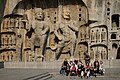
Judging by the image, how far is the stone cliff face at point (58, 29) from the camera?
19.8 metres

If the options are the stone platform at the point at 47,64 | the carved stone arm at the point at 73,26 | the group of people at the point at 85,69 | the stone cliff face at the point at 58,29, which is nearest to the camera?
the group of people at the point at 85,69

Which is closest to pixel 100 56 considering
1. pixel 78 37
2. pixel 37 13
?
pixel 78 37

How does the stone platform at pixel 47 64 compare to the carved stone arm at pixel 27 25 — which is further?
the carved stone arm at pixel 27 25

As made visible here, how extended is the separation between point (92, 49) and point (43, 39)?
3.32 m

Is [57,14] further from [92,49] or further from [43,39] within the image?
[92,49]

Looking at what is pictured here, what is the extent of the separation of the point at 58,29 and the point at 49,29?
0.61 meters

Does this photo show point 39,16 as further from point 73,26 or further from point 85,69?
point 85,69

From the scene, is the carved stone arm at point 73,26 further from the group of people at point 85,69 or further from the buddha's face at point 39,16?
the group of people at point 85,69

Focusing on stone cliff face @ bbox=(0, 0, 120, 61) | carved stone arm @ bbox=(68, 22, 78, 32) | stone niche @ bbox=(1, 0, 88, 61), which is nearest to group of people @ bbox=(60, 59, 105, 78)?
stone cliff face @ bbox=(0, 0, 120, 61)

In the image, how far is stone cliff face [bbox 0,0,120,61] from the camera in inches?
780

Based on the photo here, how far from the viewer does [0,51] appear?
2162cm

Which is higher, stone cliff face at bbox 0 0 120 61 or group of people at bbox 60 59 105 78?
stone cliff face at bbox 0 0 120 61

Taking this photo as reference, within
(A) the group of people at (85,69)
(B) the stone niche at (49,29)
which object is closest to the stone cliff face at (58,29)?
(B) the stone niche at (49,29)

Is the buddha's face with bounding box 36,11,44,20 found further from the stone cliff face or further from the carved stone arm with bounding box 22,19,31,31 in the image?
the carved stone arm with bounding box 22,19,31,31
